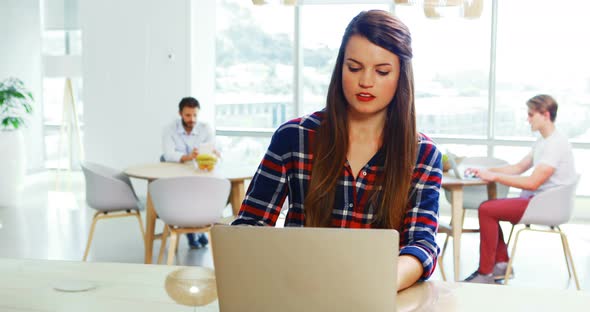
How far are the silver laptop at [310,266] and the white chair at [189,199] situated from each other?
3.40 metres

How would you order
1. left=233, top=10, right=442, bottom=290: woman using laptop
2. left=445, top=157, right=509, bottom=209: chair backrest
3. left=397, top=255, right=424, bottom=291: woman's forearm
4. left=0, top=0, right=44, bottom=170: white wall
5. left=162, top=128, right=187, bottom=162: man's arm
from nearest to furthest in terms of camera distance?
1. left=397, top=255, right=424, bottom=291: woman's forearm
2. left=233, top=10, right=442, bottom=290: woman using laptop
3. left=445, top=157, right=509, bottom=209: chair backrest
4. left=162, top=128, right=187, bottom=162: man's arm
5. left=0, top=0, right=44, bottom=170: white wall

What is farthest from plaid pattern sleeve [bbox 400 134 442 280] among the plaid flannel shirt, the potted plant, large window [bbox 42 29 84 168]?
large window [bbox 42 29 84 168]

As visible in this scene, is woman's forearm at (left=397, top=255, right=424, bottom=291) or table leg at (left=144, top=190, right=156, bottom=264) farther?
table leg at (left=144, top=190, right=156, bottom=264)

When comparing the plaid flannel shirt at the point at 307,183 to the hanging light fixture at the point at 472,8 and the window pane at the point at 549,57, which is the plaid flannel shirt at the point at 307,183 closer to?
the hanging light fixture at the point at 472,8

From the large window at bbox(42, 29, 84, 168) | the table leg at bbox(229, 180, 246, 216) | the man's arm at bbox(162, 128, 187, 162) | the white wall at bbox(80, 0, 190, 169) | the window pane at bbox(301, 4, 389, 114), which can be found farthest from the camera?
the large window at bbox(42, 29, 84, 168)

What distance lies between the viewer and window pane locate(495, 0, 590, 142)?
305 inches

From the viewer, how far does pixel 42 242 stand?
20.2ft

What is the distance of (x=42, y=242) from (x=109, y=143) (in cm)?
245

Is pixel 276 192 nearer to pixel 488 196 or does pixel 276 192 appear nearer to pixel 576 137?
pixel 488 196

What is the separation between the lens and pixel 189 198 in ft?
15.4

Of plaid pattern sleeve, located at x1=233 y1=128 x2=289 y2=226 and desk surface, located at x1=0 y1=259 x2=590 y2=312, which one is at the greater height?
plaid pattern sleeve, located at x1=233 y1=128 x2=289 y2=226

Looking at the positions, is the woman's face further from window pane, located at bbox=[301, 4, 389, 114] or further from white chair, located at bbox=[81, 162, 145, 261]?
window pane, located at bbox=[301, 4, 389, 114]

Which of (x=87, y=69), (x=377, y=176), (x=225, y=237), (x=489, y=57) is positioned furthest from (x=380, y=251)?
(x=87, y=69)

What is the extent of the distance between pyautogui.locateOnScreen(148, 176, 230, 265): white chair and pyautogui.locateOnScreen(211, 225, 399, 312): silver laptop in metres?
3.40
